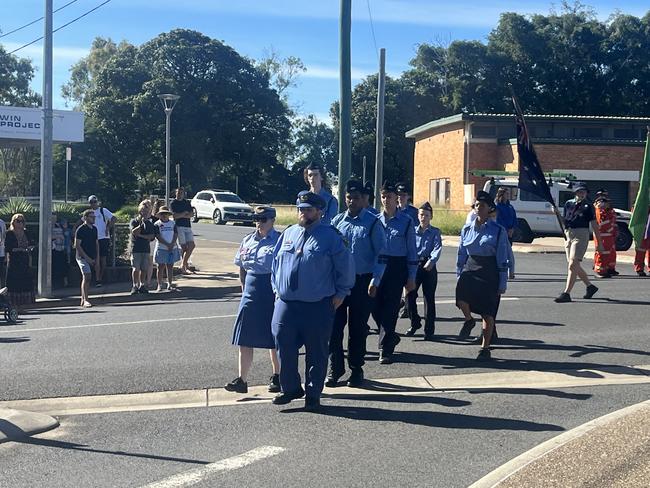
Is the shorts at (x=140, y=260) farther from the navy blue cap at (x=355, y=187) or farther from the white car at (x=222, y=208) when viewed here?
the white car at (x=222, y=208)

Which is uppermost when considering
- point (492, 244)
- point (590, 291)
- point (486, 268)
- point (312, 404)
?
point (492, 244)

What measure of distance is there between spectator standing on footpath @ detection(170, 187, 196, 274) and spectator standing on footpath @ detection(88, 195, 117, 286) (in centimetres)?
129

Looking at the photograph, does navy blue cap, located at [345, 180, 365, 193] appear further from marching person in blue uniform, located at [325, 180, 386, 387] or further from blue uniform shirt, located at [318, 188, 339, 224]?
blue uniform shirt, located at [318, 188, 339, 224]

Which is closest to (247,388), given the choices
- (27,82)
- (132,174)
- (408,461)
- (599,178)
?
(408,461)

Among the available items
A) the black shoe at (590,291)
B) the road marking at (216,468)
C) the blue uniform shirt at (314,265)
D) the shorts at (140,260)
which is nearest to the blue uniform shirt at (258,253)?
the blue uniform shirt at (314,265)

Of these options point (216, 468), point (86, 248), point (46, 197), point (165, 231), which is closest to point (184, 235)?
point (165, 231)

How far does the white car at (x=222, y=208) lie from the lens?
43.9 metres

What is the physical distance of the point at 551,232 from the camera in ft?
98.2

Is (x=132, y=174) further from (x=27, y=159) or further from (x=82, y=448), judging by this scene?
(x=82, y=448)

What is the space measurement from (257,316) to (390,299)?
1.79 meters

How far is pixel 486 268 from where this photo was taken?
9.88m

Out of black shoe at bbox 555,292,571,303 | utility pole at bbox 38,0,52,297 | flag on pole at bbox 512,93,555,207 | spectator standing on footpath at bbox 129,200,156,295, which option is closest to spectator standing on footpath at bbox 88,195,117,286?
utility pole at bbox 38,0,52,297

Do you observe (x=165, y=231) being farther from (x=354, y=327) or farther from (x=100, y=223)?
(x=354, y=327)

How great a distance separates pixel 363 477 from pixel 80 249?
10.9 meters
